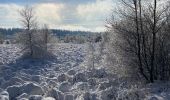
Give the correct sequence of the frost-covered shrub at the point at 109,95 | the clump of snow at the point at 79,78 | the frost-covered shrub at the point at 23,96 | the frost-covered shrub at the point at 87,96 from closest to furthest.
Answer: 1. the frost-covered shrub at the point at 109,95
2. the frost-covered shrub at the point at 87,96
3. the frost-covered shrub at the point at 23,96
4. the clump of snow at the point at 79,78

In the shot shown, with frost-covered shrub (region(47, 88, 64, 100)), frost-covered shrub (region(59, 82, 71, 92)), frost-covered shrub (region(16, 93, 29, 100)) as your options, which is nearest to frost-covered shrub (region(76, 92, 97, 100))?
frost-covered shrub (region(47, 88, 64, 100))

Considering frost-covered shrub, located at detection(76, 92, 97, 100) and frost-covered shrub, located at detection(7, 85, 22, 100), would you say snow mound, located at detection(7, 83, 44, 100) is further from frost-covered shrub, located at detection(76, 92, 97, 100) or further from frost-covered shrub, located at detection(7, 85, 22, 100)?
frost-covered shrub, located at detection(76, 92, 97, 100)

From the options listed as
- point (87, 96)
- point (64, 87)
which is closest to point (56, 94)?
point (87, 96)

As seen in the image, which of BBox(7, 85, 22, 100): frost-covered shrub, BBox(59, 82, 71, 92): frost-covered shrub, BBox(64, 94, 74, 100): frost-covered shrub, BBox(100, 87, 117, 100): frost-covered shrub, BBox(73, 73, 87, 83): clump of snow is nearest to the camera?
BBox(100, 87, 117, 100): frost-covered shrub

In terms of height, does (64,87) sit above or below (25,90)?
below

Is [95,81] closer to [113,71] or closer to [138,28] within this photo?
[113,71]

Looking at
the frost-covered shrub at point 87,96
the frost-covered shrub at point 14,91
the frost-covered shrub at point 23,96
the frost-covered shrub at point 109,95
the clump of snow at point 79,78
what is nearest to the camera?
the frost-covered shrub at point 109,95

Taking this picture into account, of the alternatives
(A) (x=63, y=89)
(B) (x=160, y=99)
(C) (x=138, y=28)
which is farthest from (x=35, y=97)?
(C) (x=138, y=28)

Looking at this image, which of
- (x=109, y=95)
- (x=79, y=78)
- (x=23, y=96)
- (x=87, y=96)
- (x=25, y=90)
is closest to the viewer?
(x=109, y=95)

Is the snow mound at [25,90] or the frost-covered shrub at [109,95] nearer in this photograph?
the frost-covered shrub at [109,95]

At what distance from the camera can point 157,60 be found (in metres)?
23.4

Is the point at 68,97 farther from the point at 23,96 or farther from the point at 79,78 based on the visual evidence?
the point at 79,78

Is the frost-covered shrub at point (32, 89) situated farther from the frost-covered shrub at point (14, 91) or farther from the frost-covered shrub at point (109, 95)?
the frost-covered shrub at point (109, 95)

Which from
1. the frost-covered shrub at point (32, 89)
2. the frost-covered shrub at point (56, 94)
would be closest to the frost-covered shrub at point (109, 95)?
the frost-covered shrub at point (56, 94)
